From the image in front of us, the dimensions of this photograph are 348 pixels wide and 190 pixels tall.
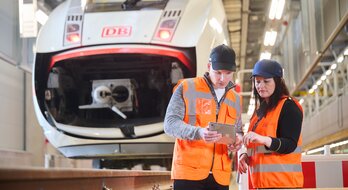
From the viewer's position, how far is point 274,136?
10.5ft

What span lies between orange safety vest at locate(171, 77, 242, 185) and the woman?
0.17m

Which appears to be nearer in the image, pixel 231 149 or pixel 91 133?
pixel 231 149

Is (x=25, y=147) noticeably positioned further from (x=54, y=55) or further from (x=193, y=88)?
(x=193, y=88)

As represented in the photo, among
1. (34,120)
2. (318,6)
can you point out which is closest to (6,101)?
(34,120)

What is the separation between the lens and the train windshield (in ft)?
20.7

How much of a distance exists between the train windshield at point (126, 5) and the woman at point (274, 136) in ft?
10.5

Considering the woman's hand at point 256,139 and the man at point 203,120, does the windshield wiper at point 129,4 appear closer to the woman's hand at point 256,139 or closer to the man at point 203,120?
the man at point 203,120

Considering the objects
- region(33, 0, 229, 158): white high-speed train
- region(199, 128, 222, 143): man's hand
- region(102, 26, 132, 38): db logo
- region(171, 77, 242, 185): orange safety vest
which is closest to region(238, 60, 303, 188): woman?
region(171, 77, 242, 185): orange safety vest

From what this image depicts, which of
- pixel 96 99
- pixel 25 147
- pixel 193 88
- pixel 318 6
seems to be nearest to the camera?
pixel 193 88

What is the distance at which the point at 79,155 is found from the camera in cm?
625

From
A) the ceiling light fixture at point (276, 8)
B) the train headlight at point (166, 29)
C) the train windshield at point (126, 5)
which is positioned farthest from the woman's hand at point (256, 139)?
the ceiling light fixture at point (276, 8)

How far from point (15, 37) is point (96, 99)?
723cm

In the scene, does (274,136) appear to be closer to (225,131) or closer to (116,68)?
(225,131)

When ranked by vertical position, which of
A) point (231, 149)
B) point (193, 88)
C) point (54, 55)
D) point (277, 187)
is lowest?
point (277, 187)
